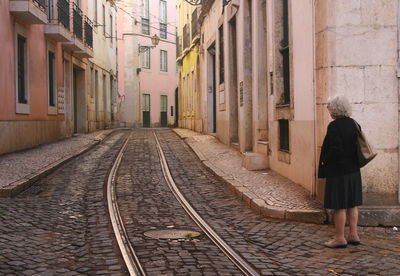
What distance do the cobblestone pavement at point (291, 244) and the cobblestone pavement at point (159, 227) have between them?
33cm

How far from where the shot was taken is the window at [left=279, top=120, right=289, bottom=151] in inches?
390

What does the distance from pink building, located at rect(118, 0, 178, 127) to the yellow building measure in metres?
9.82

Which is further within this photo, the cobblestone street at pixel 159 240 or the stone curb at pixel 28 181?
the stone curb at pixel 28 181

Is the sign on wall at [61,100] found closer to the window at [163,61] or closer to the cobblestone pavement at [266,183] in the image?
the cobblestone pavement at [266,183]

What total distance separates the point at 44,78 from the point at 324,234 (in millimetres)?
13659

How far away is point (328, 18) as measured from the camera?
720 cm

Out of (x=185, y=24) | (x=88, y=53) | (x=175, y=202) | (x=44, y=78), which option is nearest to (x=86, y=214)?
(x=175, y=202)

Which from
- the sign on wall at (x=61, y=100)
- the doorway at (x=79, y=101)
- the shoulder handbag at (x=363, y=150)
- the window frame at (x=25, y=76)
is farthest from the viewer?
the doorway at (x=79, y=101)

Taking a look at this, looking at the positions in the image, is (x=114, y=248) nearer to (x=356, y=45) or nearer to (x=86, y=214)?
(x=86, y=214)

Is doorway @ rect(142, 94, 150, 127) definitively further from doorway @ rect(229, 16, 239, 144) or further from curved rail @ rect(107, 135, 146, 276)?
curved rail @ rect(107, 135, 146, 276)

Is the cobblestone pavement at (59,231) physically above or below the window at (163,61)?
below

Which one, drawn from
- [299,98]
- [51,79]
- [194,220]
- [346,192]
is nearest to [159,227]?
[194,220]

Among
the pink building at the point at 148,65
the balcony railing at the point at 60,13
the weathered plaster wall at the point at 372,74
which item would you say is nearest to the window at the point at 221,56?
the balcony railing at the point at 60,13

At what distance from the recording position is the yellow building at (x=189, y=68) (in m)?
25.0
